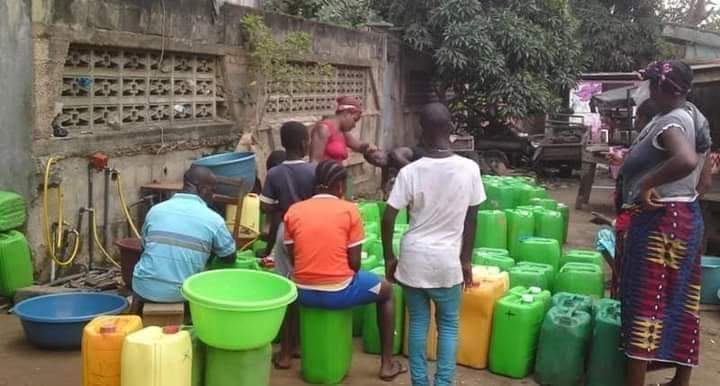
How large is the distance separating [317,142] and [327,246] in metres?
1.57

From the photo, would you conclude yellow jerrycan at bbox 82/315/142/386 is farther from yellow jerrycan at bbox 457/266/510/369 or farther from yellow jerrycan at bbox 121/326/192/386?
yellow jerrycan at bbox 457/266/510/369

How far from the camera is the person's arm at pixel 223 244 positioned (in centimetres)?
427

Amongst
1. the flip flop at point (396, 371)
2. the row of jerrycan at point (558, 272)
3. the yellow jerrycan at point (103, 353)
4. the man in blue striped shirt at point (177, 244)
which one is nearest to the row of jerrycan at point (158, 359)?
the yellow jerrycan at point (103, 353)

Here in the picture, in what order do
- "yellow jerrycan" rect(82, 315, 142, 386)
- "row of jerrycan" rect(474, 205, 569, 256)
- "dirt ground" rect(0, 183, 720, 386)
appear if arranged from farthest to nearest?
"row of jerrycan" rect(474, 205, 569, 256), "dirt ground" rect(0, 183, 720, 386), "yellow jerrycan" rect(82, 315, 142, 386)

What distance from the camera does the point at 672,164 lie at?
3.79m

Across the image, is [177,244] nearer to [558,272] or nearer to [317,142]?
[317,142]

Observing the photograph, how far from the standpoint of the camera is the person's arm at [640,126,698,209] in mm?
3779

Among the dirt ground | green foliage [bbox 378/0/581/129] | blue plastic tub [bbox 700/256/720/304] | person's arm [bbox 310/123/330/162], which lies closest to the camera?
the dirt ground

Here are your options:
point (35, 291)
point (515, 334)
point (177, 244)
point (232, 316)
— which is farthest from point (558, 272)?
point (35, 291)

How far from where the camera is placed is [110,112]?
644cm

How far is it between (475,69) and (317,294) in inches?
401

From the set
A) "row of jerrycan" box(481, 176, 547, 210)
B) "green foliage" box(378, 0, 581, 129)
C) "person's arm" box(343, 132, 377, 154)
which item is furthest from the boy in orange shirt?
"green foliage" box(378, 0, 581, 129)

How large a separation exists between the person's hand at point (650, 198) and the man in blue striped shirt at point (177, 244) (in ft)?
7.62

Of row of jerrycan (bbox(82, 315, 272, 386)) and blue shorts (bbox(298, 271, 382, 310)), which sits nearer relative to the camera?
row of jerrycan (bbox(82, 315, 272, 386))
